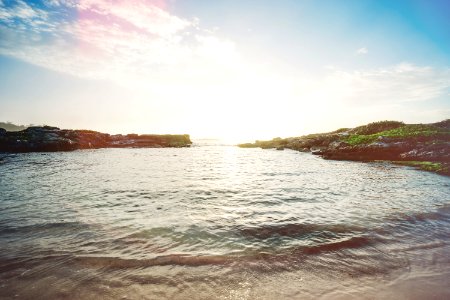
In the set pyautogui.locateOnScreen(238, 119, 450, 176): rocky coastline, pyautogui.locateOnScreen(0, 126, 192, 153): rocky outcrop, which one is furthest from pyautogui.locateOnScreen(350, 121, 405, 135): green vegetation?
pyautogui.locateOnScreen(0, 126, 192, 153): rocky outcrop

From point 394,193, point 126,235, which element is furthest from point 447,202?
point 126,235

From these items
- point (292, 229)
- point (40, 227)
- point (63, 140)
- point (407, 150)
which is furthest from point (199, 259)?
point (63, 140)

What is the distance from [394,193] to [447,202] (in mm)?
2752

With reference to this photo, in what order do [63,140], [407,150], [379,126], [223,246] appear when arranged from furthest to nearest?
[63,140] → [379,126] → [407,150] → [223,246]

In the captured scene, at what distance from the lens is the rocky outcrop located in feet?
200

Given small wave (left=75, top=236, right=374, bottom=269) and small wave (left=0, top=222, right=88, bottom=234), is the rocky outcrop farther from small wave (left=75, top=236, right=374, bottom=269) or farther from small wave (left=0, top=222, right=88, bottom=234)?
small wave (left=75, top=236, right=374, bottom=269)

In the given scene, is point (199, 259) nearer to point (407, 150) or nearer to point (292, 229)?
point (292, 229)

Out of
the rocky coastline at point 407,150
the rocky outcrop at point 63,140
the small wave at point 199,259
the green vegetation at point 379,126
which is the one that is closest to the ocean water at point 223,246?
the small wave at point 199,259

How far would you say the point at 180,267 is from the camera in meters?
6.39

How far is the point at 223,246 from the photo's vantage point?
7.82m

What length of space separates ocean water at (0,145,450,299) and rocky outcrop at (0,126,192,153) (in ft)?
192

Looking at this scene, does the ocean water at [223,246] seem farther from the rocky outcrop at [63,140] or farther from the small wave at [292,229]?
the rocky outcrop at [63,140]

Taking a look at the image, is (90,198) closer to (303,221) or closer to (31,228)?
(31,228)

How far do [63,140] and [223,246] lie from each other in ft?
240
